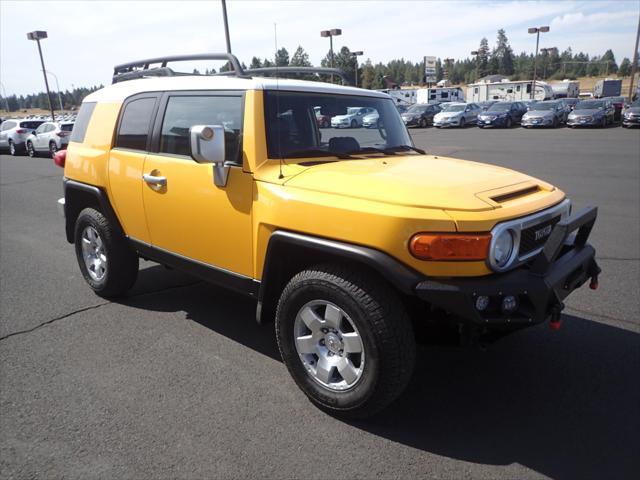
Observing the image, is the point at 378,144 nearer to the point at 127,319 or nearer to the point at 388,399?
the point at 388,399

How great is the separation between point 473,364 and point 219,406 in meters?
1.83

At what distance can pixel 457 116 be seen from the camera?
31938 millimetres

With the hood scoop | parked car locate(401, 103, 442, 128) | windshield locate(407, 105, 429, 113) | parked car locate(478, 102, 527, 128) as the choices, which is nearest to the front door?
the hood scoop

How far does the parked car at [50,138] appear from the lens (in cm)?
2009

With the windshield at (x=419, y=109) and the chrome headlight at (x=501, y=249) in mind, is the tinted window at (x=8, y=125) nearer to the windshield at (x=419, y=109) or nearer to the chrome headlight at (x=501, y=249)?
the windshield at (x=419, y=109)

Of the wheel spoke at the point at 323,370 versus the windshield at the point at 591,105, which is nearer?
the wheel spoke at the point at 323,370

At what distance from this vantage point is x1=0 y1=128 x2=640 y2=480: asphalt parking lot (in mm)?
2605

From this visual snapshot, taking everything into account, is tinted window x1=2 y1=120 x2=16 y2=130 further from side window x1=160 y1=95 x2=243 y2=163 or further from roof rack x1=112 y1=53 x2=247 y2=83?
side window x1=160 y1=95 x2=243 y2=163

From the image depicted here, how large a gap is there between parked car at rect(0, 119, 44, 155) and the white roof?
22.3m

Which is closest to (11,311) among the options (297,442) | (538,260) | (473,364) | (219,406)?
(219,406)

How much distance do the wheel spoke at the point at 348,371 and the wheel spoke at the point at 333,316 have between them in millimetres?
230

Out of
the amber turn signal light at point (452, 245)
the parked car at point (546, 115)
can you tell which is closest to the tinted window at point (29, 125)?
the parked car at point (546, 115)

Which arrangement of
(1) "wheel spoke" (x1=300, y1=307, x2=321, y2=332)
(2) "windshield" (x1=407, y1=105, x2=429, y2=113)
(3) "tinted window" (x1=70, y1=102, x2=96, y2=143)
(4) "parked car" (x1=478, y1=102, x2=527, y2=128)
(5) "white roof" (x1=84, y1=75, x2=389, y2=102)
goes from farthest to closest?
(2) "windshield" (x1=407, y1=105, x2=429, y2=113), (4) "parked car" (x1=478, y1=102, x2=527, y2=128), (3) "tinted window" (x1=70, y1=102, x2=96, y2=143), (5) "white roof" (x1=84, y1=75, x2=389, y2=102), (1) "wheel spoke" (x1=300, y1=307, x2=321, y2=332)

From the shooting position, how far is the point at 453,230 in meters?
2.49
